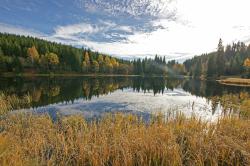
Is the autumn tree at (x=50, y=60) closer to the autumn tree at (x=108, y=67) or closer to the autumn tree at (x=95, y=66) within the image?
the autumn tree at (x=95, y=66)

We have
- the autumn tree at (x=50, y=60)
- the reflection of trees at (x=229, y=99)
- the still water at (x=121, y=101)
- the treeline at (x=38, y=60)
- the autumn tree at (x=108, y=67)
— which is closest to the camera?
the reflection of trees at (x=229, y=99)

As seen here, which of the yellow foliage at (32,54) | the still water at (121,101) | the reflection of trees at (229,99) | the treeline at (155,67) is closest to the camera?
the reflection of trees at (229,99)

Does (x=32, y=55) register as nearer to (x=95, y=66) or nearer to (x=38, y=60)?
(x=38, y=60)

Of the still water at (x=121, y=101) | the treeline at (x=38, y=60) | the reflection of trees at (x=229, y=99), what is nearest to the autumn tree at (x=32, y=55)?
the treeline at (x=38, y=60)

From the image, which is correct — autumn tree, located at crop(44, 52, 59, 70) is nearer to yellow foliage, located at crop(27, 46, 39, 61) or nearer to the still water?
yellow foliage, located at crop(27, 46, 39, 61)

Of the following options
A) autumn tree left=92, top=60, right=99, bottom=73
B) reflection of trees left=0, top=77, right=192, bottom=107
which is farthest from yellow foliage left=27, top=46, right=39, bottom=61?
reflection of trees left=0, top=77, right=192, bottom=107

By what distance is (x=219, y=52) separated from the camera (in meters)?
99.4

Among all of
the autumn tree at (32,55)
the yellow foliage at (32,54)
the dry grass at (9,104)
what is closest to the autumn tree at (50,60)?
the yellow foliage at (32,54)

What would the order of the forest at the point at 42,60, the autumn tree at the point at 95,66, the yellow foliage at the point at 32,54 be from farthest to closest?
the autumn tree at the point at 95,66 → the yellow foliage at the point at 32,54 → the forest at the point at 42,60

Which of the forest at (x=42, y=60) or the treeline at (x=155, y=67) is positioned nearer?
the forest at (x=42, y=60)

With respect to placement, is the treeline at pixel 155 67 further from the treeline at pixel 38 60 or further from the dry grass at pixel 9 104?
the dry grass at pixel 9 104

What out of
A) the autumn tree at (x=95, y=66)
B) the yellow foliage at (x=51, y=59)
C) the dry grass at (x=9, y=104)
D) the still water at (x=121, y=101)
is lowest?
the still water at (x=121, y=101)

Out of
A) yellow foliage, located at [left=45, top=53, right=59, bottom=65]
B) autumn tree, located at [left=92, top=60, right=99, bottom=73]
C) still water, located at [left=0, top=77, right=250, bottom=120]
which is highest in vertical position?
yellow foliage, located at [left=45, top=53, right=59, bottom=65]

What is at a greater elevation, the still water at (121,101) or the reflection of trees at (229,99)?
the reflection of trees at (229,99)
